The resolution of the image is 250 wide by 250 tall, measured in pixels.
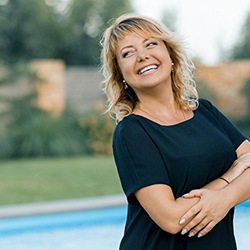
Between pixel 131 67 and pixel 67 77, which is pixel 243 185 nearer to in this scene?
pixel 131 67

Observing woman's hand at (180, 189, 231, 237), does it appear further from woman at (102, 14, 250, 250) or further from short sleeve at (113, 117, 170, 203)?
short sleeve at (113, 117, 170, 203)

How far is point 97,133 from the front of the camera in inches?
518

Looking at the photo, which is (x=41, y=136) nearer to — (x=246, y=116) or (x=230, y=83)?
(x=230, y=83)

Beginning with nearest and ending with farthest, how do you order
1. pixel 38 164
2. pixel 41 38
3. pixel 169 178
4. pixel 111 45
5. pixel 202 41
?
pixel 169 178
pixel 111 45
pixel 38 164
pixel 41 38
pixel 202 41

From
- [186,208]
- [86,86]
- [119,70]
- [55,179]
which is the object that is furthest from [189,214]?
[86,86]

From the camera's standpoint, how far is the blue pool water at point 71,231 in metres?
6.45

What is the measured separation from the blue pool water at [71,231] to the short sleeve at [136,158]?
4.39 m

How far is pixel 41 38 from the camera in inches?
717

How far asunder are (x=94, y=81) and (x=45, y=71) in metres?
1.44

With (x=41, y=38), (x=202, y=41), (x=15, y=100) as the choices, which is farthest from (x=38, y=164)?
(x=202, y=41)

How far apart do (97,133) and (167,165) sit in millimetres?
11186

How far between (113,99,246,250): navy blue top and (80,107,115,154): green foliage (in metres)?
10.9

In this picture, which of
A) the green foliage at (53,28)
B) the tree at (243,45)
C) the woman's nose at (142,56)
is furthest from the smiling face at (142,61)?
the tree at (243,45)

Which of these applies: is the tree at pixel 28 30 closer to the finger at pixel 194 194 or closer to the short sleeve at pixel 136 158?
the short sleeve at pixel 136 158
